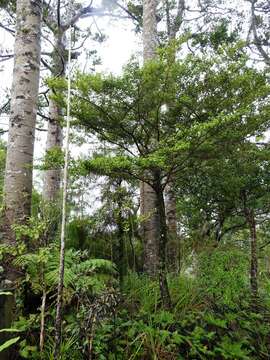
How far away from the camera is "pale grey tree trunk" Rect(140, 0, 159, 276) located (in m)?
4.26

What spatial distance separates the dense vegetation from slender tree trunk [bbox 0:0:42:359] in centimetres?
1

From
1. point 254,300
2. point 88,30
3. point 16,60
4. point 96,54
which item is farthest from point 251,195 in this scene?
point 88,30

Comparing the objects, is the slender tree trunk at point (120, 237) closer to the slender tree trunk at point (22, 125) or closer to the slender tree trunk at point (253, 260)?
the slender tree trunk at point (22, 125)

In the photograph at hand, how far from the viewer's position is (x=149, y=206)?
4.68 metres

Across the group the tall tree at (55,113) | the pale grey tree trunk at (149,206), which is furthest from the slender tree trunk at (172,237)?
the tall tree at (55,113)

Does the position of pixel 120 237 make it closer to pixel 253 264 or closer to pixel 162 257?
pixel 162 257

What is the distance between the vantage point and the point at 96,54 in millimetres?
7105

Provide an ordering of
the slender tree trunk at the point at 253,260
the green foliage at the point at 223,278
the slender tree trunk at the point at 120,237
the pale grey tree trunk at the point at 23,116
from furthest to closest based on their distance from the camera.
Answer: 1. the slender tree trunk at the point at 253,260
2. the slender tree trunk at the point at 120,237
3. the green foliage at the point at 223,278
4. the pale grey tree trunk at the point at 23,116

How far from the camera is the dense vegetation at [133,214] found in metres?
2.36

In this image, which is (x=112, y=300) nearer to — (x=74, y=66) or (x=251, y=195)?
(x=74, y=66)

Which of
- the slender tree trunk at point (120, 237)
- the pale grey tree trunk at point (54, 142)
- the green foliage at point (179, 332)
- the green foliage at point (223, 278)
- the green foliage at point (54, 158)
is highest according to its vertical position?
the pale grey tree trunk at point (54, 142)

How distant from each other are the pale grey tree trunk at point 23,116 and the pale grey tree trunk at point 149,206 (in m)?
1.48

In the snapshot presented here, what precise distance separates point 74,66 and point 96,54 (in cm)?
447

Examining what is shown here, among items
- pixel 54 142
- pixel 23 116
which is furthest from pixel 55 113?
pixel 23 116
